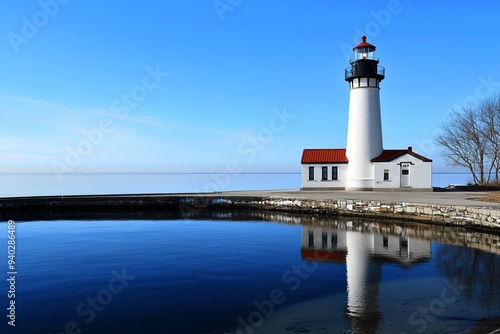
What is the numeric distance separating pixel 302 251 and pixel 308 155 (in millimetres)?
20161

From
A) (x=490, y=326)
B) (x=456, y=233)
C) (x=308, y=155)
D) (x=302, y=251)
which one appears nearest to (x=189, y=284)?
(x=302, y=251)

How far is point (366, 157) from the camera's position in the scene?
31.6 metres

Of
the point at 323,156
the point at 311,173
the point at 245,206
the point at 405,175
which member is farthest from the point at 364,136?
the point at 245,206

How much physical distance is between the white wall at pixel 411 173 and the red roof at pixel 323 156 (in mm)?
3020

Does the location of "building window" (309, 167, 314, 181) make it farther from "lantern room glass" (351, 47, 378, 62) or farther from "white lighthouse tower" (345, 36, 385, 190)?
"lantern room glass" (351, 47, 378, 62)

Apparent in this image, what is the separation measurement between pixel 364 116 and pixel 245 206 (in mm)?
12949

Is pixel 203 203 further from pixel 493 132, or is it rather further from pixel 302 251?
pixel 493 132

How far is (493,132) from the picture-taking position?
132 ft

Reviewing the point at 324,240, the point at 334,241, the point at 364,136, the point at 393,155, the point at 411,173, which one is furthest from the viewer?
the point at 364,136

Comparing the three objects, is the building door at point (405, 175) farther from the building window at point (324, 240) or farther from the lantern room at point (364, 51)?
the building window at point (324, 240)

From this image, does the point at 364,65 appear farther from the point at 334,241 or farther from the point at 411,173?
the point at 334,241

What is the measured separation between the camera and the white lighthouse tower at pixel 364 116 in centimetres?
3153

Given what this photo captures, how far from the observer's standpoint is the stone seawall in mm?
19266

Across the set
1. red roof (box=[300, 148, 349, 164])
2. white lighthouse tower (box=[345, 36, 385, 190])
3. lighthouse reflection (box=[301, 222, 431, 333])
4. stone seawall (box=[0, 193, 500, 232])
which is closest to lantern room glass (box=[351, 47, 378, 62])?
white lighthouse tower (box=[345, 36, 385, 190])
